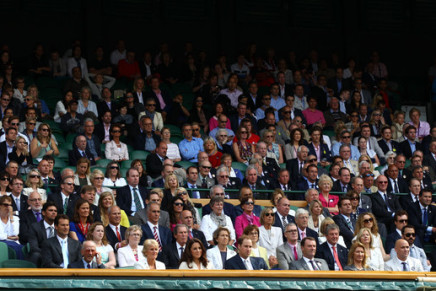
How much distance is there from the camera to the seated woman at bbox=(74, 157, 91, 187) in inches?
511

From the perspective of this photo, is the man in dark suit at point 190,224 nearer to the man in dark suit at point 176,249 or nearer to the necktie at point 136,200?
the man in dark suit at point 176,249

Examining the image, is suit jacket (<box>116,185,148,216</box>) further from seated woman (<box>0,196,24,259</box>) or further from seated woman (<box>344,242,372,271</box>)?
seated woman (<box>344,242,372,271</box>)

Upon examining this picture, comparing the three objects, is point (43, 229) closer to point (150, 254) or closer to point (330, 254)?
point (150, 254)

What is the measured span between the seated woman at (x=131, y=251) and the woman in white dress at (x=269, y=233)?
1.94m

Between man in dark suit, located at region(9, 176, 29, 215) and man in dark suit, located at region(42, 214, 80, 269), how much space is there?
1.24m

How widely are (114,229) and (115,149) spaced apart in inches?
119

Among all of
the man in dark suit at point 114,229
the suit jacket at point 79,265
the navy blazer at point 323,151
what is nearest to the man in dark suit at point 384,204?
the navy blazer at point 323,151

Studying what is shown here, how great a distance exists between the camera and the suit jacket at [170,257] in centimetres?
1127

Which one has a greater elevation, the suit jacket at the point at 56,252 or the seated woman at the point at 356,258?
the suit jacket at the point at 56,252

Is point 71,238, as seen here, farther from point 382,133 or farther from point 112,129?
point 382,133

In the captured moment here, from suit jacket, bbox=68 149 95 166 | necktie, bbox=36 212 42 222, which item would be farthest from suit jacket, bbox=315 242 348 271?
suit jacket, bbox=68 149 95 166

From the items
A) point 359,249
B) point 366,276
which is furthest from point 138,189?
point 366,276

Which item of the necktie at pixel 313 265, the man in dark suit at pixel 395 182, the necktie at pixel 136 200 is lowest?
the necktie at pixel 313 265

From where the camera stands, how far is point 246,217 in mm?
12742
